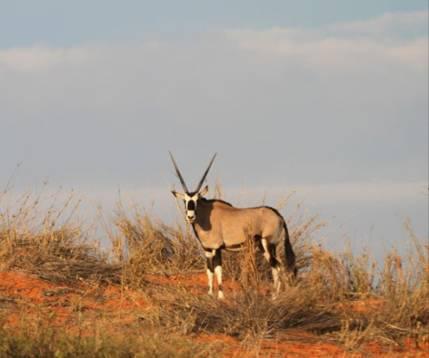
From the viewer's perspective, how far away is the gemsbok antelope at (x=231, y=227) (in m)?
13.9

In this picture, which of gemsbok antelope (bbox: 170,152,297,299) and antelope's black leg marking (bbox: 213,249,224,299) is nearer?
antelope's black leg marking (bbox: 213,249,224,299)

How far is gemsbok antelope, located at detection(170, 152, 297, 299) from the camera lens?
13.9 metres

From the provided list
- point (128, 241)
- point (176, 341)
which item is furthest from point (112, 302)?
point (176, 341)

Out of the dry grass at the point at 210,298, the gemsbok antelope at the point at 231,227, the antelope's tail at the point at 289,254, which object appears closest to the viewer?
the dry grass at the point at 210,298

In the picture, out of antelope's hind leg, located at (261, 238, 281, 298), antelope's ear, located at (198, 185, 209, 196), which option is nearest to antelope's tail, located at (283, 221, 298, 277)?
antelope's hind leg, located at (261, 238, 281, 298)

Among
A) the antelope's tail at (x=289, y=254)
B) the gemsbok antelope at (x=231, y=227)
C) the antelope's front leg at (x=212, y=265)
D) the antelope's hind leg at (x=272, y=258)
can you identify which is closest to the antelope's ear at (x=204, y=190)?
the gemsbok antelope at (x=231, y=227)

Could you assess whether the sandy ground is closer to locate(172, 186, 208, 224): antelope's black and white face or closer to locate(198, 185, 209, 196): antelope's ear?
locate(172, 186, 208, 224): antelope's black and white face

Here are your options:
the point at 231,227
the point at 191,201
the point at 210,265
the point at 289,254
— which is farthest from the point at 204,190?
the point at 289,254

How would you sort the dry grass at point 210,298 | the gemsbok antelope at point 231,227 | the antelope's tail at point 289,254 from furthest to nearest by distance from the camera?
the antelope's tail at point 289,254, the gemsbok antelope at point 231,227, the dry grass at point 210,298

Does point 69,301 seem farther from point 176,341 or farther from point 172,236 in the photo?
point 176,341

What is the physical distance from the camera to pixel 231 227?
1404 cm

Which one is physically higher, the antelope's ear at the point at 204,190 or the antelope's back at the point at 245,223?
the antelope's ear at the point at 204,190

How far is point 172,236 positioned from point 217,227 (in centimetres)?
234

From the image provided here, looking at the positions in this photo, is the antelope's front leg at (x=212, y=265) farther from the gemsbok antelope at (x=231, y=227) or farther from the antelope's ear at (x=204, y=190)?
the antelope's ear at (x=204, y=190)
